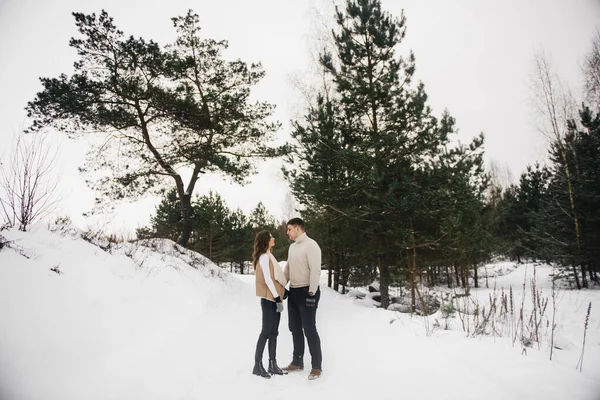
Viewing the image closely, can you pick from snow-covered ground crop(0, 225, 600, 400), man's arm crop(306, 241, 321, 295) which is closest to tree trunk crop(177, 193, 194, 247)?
snow-covered ground crop(0, 225, 600, 400)

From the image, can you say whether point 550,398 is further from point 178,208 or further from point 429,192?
point 178,208

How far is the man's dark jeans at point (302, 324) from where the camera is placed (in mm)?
3385

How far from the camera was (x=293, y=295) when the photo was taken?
3.68 metres

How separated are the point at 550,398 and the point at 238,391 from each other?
10.2 feet

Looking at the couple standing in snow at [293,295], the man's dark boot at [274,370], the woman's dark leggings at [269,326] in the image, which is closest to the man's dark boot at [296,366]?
the couple standing in snow at [293,295]

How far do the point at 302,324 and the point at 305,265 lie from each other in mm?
798

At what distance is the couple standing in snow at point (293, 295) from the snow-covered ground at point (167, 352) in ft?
0.85

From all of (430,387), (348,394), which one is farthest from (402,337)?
(348,394)

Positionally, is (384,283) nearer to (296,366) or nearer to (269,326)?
(296,366)

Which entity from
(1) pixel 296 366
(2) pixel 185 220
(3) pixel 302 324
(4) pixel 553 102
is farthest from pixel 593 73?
(2) pixel 185 220

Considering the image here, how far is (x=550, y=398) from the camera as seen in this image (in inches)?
96.5

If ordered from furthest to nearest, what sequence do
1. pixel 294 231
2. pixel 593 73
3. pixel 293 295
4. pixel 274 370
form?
pixel 593 73
pixel 294 231
pixel 293 295
pixel 274 370

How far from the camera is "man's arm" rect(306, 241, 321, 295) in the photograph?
341 centimetres

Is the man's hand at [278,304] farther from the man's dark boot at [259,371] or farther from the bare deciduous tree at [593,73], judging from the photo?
the bare deciduous tree at [593,73]
